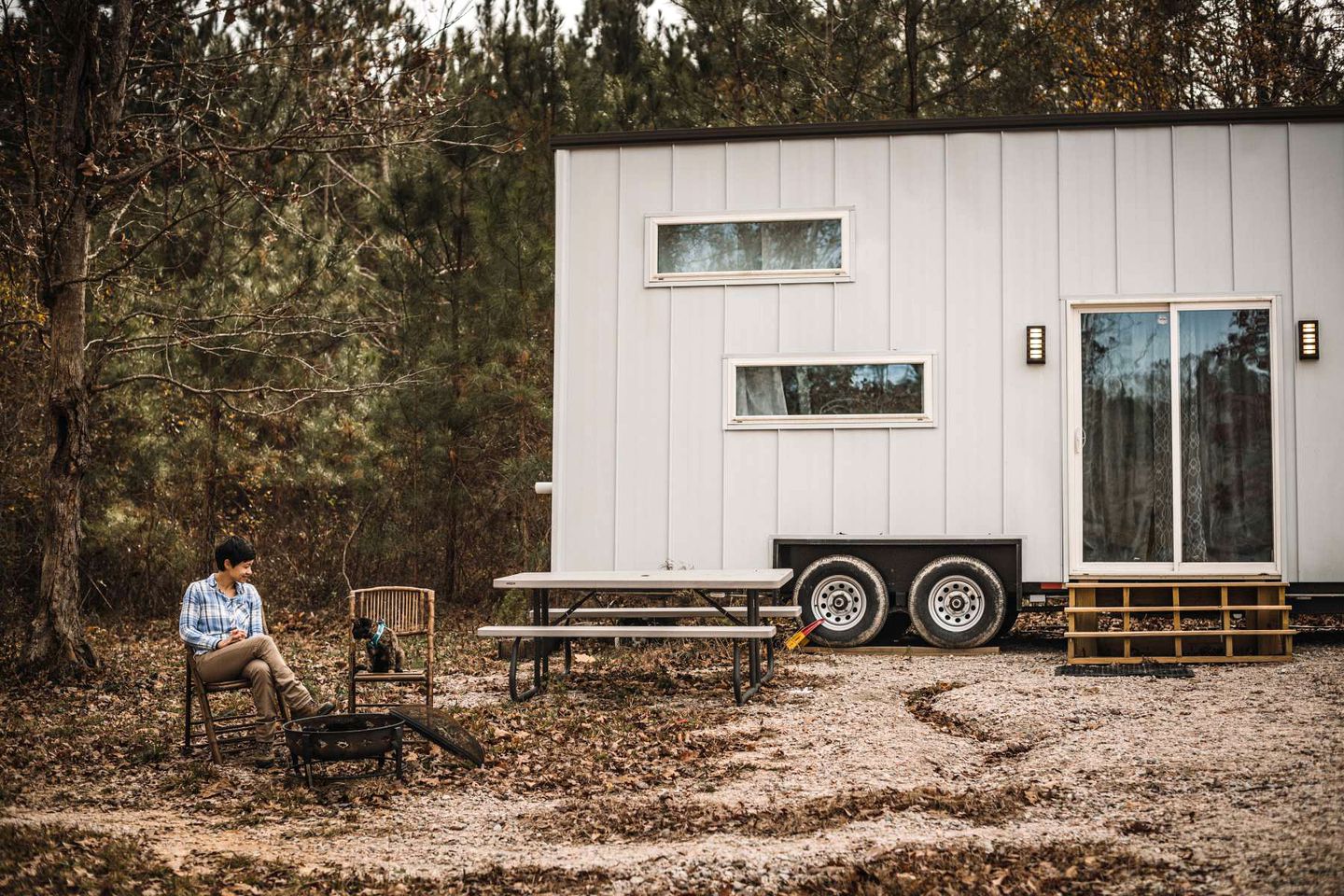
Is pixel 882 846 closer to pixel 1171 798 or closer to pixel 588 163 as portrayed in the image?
pixel 1171 798

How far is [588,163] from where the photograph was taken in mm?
9969

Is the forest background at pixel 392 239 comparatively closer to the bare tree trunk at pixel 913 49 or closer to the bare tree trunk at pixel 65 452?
the bare tree trunk at pixel 913 49

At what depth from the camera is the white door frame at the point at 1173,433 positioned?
8.84 m

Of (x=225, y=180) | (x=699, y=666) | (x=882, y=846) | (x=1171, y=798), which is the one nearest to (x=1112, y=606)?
(x=699, y=666)

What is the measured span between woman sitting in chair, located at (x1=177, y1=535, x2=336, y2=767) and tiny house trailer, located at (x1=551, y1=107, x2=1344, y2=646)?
3.68 meters

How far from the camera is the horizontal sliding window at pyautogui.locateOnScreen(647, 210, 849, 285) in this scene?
9617mm

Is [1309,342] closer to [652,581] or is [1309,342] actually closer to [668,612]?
[668,612]

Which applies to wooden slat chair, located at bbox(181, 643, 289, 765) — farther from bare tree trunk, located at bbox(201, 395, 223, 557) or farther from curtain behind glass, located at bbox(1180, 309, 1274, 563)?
curtain behind glass, located at bbox(1180, 309, 1274, 563)

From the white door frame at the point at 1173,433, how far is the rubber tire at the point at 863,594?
1394 millimetres

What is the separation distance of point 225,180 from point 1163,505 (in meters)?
8.21

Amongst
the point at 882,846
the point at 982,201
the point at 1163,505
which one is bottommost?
the point at 882,846

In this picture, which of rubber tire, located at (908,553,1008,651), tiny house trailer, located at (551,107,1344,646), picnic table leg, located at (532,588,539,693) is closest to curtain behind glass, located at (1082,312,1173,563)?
tiny house trailer, located at (551,107,1344,646)

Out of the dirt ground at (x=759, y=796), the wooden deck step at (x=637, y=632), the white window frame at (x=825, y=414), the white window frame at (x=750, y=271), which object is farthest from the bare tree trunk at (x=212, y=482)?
the wooden deck step at (x=637, y=632)

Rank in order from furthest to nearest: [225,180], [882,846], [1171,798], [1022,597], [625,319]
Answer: [225,180] → [625,319] → [1022,597] → [1171,798] → [882,846]
